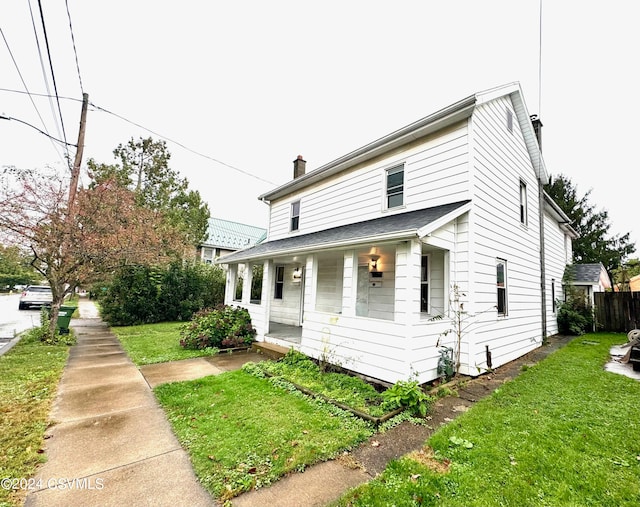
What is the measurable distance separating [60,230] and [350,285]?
855 cm

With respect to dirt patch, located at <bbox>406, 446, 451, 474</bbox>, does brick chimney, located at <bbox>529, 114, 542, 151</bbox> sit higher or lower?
higher

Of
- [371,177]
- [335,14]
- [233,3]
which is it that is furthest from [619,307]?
[233,3]

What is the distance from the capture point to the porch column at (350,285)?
6.00m

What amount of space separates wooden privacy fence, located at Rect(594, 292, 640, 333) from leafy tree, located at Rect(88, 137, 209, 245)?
2082cm

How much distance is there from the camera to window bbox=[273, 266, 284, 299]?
39.5ft

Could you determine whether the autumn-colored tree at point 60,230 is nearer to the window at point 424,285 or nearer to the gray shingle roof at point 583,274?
the window at point 424,285

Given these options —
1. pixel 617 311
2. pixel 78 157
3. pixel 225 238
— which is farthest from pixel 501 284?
pixel 225 238

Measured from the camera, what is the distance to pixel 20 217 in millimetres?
7906

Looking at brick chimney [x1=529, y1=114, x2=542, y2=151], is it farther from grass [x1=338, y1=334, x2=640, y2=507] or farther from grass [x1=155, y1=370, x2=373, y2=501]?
grass [x1=155, y1=370, x2=373, y2=501]

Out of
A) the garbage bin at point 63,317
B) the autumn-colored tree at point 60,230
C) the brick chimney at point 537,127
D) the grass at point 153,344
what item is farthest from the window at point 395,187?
the garbage bin at point 63,317

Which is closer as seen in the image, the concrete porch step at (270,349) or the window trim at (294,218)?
the concrete porch step at (270,349)

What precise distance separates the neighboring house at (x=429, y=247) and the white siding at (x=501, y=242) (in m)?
0.03

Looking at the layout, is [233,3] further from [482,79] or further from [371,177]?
[482,79]

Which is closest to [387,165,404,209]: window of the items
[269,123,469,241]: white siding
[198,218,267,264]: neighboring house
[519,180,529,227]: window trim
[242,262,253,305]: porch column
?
[269,123,469,241]: white siding
